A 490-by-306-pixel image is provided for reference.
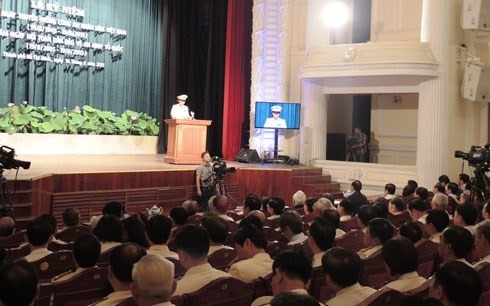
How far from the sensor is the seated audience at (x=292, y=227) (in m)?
4.20

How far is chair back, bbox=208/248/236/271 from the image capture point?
348 cm

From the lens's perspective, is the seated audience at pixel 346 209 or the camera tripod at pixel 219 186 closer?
the seated audience at pixel 346 209

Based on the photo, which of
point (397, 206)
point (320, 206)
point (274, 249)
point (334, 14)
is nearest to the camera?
point (274, 249)

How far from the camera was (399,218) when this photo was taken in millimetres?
5734

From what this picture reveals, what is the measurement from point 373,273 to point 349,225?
1.71 metres

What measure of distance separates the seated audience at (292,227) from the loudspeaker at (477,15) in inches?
298

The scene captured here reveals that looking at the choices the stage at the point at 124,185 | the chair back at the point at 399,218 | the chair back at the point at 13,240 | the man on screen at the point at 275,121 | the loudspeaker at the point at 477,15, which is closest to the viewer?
the chair back at the point at 13,240

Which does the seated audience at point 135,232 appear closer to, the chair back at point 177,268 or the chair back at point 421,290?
the chair back at point 177,268

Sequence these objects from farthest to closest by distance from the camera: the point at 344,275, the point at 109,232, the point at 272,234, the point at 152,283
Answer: the point at 272,234, the point at 109,232, the point at 344,275, the point at 152,283

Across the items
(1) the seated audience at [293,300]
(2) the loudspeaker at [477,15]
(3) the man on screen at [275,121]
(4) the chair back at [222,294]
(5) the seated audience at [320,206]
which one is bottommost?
(4) the chair back at [222,294]

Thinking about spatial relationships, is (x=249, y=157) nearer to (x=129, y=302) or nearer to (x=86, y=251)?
(x=86, y=251)

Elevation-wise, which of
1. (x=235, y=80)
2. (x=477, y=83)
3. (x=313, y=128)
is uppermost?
(x=235, y=80)

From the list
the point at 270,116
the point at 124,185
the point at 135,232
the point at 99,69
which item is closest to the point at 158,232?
the point at 135,232

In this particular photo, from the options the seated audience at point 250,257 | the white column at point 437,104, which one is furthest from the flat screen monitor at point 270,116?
the seated audience at point 250,257
